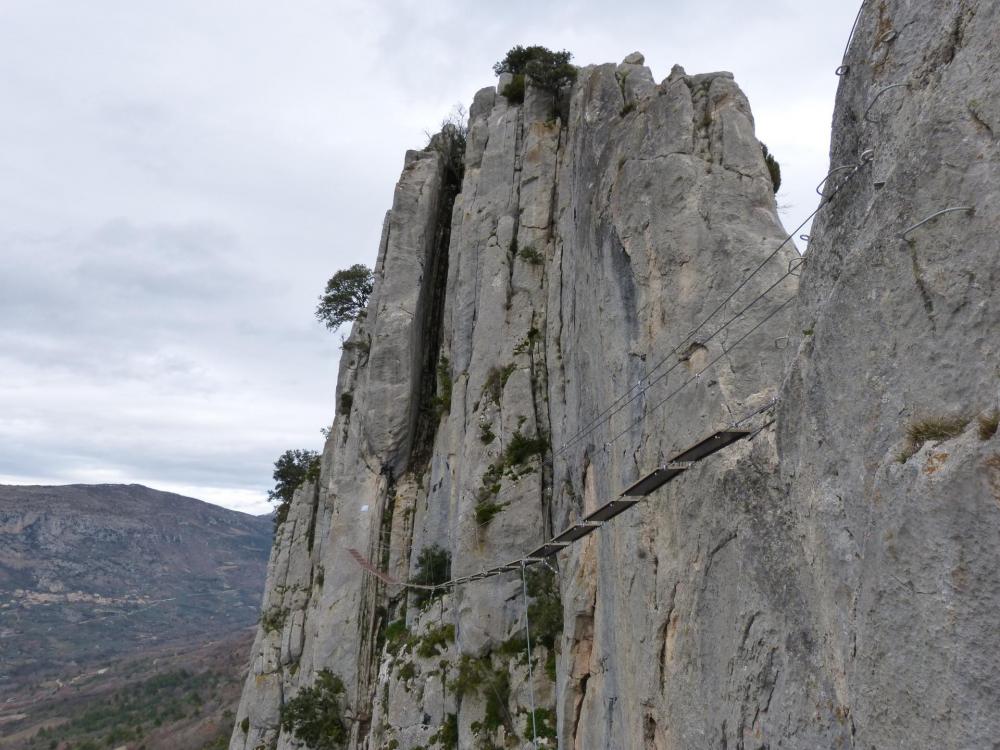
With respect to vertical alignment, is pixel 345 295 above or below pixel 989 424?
above

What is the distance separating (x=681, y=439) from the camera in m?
11.8

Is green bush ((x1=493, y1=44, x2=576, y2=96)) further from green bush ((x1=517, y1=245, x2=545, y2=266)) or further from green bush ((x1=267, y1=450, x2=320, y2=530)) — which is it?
green bush ((x1=267, y1=450, x2=320, y2=530))

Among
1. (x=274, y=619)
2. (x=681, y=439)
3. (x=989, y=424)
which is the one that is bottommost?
(x=274, y=619)

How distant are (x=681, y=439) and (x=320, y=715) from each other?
21383mm

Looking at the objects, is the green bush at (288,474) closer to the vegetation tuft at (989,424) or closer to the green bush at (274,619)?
the green bush at (274,619)

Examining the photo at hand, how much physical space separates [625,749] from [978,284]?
10.1m

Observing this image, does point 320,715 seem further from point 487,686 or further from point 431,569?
point 487,686

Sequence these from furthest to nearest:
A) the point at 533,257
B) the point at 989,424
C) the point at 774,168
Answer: the point at 533,257, the point at 774,168, the point at 989,424

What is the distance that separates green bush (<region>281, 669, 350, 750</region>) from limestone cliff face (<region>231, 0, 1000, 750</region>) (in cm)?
50

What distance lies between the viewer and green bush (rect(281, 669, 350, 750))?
2584cm

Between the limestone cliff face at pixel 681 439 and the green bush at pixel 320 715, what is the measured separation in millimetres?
502

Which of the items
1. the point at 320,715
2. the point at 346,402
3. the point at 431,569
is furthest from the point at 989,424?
the point at 346,402

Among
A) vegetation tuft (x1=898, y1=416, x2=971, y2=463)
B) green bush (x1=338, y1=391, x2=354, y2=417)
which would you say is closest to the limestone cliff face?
vegetation tuft (x1=898, y1=416, x2=971, y2=463)

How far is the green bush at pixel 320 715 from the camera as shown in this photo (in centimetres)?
2584
